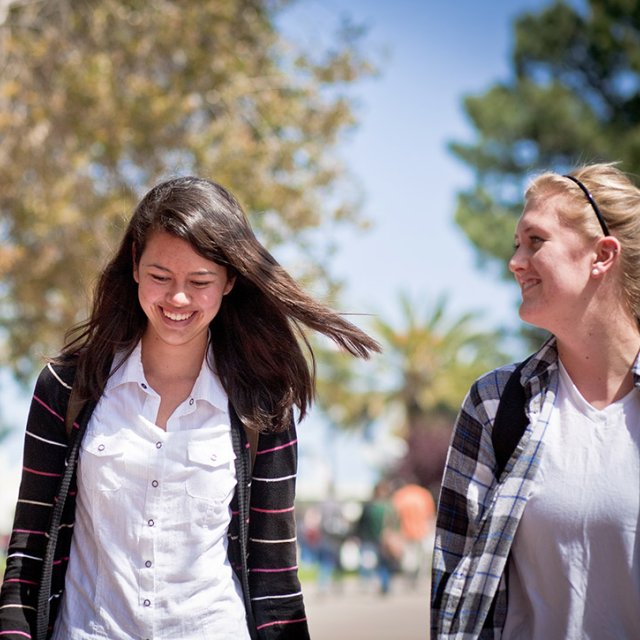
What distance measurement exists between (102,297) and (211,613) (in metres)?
1.06

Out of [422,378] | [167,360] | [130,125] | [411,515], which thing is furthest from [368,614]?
[422,378]

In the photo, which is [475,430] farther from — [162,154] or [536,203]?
[162,154]

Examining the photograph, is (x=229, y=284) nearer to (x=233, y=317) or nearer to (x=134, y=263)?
(x=233, y=317)

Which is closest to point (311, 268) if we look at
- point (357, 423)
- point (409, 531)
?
point (409, 531)

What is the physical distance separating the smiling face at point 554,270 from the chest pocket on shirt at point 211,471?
1.01m

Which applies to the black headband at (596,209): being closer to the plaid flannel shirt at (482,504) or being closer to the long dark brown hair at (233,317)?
the plaid flannel shirt at (482,504)

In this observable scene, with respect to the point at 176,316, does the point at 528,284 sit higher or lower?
higher

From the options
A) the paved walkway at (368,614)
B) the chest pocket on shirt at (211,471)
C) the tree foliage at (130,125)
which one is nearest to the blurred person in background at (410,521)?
the paved walkway at (368,614)

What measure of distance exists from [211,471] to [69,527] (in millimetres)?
442

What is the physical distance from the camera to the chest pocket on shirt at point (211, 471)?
11.2ft

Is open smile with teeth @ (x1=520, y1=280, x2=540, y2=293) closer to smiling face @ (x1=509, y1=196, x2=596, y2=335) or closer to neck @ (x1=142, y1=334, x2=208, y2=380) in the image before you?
smiling face @ (x1=509, y1=196, x2=596, y2=335)

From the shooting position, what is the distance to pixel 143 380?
140 inches

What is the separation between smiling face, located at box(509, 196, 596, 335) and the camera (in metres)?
3.51

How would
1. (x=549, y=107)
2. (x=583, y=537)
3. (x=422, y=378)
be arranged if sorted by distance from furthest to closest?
(x=422, y=378), (x=549, y=107), (x=583, y=537)
